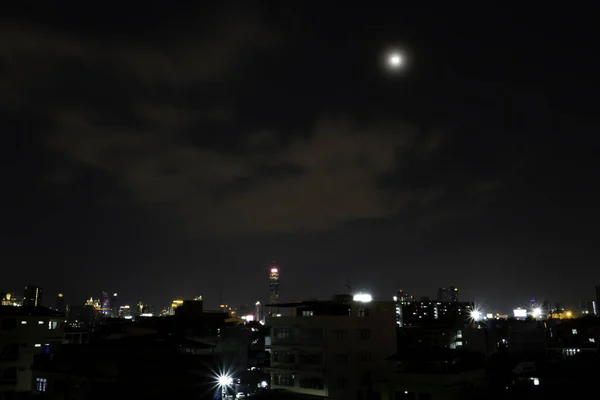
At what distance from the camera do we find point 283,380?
39875 millimetres

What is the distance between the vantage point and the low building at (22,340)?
38.8 meters

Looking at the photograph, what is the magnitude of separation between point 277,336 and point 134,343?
41.8ft

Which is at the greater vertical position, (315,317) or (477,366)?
(315,317)

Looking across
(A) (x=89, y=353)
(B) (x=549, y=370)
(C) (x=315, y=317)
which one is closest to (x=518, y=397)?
(B) (x=549, y=370)

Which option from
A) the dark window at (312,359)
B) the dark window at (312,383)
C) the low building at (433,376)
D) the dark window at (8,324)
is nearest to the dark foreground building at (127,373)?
the dark window at (312,359)

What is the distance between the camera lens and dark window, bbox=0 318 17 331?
4054 centimetres

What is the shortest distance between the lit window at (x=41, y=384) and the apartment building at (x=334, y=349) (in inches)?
662

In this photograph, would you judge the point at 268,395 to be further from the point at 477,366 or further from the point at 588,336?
the point at 588,336

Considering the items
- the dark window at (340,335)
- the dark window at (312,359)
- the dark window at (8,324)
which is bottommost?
the dark window at (312,359)

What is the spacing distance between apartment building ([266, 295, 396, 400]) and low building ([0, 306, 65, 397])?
62.8ft

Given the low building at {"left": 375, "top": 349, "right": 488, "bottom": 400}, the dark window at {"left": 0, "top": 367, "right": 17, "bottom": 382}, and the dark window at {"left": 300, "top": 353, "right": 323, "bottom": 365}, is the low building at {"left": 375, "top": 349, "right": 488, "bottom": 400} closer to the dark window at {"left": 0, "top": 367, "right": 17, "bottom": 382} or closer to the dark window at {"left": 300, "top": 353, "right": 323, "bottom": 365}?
the dark window at {"left": 300, "top": 353, "right": 323, "bottom": 365}

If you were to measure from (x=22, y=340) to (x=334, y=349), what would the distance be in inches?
1017

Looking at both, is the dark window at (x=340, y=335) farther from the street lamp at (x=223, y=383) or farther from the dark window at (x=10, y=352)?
the dark window at (x=10, y=352)

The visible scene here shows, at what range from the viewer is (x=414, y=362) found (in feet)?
113
